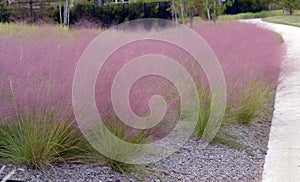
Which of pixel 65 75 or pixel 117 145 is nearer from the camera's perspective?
pixel 117 145

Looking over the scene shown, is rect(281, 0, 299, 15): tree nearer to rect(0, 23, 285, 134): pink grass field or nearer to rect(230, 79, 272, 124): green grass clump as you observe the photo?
rect(0, 23, 285, 134): pink grass field

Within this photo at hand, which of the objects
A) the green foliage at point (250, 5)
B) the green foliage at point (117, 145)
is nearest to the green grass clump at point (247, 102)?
the green foliage at point (117, 145)

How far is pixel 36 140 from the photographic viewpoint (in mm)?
3330

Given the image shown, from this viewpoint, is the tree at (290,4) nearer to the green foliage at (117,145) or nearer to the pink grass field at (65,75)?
the pink grass field at (65,75)

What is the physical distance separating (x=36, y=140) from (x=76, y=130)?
1.20 ft

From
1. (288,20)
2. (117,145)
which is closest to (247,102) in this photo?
(117,145)

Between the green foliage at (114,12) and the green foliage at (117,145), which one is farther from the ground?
the green foliage at (114,12)

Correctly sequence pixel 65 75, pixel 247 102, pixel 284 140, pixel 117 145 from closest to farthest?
pixel 117 145, pixel 65 75, pixel 284 140, pixel 247 102

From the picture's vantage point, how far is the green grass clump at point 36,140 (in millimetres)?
3331

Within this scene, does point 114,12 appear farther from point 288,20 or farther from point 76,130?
point 76,130

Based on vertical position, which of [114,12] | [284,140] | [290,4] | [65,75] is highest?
[290,4]

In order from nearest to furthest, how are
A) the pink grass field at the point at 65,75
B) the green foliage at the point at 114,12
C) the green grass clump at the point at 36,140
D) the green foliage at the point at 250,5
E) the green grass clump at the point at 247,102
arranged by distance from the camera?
the green grass clump at the point at 36,140, the pink grass field at the point at 65,75, the green grass clump at the point at 247,102, the green foliage at the point at 114,12, the green foliage at the point at 250,5

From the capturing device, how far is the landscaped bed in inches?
133

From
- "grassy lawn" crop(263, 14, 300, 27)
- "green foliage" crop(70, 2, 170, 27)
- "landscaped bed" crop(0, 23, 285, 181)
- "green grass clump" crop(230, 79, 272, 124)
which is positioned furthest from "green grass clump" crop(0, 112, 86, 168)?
"grassy lawn" crop(263, 14, 300, 27)
